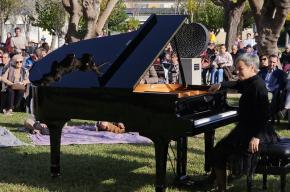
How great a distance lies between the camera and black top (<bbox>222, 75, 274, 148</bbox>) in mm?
5863

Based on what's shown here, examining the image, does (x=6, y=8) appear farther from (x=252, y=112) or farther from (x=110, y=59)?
(x=252, y=112)

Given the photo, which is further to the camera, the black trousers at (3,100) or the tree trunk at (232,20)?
the tree trunk at (232,20)

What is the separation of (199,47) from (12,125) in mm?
5633

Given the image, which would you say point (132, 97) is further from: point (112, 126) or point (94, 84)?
point (112, 126)

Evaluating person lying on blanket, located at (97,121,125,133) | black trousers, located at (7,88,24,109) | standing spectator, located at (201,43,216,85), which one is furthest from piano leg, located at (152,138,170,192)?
standing spectator, located at (201,43,216,85)

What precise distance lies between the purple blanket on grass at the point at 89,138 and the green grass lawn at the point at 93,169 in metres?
0.29

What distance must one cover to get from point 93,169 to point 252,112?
2834 mm

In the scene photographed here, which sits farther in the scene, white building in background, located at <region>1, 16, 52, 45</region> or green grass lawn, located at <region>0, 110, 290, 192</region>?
white building in background, located at <region>1, 16, 52, 45</region>

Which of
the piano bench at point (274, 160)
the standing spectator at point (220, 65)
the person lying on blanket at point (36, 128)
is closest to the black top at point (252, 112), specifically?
the piano bench at point (274, 160)

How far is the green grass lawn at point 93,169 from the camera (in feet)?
22.9

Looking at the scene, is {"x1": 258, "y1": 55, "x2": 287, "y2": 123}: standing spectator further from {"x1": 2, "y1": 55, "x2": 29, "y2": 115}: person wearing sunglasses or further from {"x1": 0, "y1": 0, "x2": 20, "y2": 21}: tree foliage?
{"x1": 0, "y1": 0, "x2": 20, "y2": 21}: tree foliage

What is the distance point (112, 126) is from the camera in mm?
10828

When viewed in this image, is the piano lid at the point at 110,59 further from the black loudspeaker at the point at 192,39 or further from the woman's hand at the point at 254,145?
the woman's hand at the point at 254,145

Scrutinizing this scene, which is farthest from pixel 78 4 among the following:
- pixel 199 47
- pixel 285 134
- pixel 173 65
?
pixel 199 47
